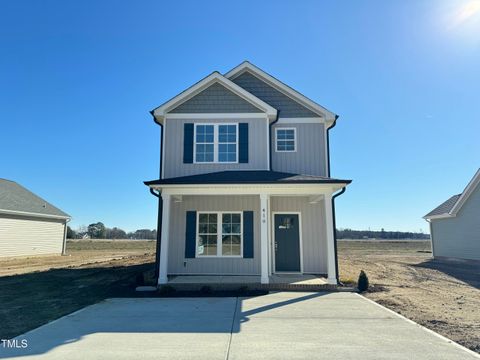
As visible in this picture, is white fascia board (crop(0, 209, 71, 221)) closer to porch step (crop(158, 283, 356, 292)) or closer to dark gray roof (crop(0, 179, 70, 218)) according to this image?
dark gray roof (crop(0, 179, 70, 218))

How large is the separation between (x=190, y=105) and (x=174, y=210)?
158 inches

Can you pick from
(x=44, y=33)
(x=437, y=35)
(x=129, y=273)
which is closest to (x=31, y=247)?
(x=129, y=273)

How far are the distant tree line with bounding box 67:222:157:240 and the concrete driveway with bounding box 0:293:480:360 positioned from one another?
2372 inches

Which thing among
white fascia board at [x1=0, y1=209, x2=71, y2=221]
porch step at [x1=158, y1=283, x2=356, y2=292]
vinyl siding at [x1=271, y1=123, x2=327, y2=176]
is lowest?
porch step at [x1=158, y1=283, x2=356, y2=292]

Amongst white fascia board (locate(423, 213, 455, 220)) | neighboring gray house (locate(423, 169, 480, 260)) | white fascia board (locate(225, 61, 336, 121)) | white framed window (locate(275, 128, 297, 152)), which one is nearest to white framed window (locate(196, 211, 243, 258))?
white framed window (locate(275, 128, 297, 152))

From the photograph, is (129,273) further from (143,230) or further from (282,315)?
(143,230)

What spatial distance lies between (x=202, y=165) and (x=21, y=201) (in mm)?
17899

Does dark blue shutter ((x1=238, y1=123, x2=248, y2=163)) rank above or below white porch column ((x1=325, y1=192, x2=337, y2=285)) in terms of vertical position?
above

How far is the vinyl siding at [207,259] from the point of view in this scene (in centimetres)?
1134

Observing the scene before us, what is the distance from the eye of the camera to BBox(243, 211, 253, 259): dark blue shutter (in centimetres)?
1130

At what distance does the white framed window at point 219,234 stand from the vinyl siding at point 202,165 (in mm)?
1667

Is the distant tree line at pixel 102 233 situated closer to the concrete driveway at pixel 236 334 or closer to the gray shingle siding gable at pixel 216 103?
the gray shingle siding gable at pixel 216 103

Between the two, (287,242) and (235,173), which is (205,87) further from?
(287,242)

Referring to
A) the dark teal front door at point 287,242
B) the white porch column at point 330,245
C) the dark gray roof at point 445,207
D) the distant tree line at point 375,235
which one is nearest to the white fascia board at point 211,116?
the dark teal front door at point 287,242
